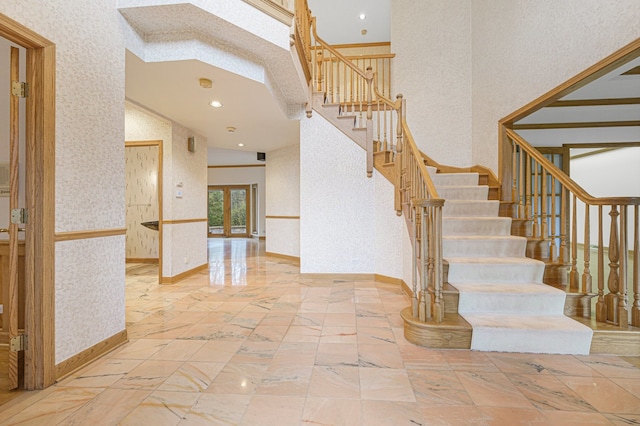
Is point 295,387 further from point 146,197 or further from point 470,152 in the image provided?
point 146,197

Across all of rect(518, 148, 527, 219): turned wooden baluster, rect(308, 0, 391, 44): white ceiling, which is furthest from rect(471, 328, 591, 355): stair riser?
rect(308, 0, 391, 44): white ceiling

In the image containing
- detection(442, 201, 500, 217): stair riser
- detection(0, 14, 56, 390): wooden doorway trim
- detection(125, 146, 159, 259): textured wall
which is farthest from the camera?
detection(125, 146, 159, 259): textured wall

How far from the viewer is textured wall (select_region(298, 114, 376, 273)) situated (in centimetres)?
469

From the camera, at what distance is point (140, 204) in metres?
6.41

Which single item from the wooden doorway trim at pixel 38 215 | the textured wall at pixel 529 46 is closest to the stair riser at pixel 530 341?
the textured wall at pixel 529 46

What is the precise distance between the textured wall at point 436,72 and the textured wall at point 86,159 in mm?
4257

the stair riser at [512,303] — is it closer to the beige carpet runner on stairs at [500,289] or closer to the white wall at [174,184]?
the beige carpet runner on stairs at [500,289]

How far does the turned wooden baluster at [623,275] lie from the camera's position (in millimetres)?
2309

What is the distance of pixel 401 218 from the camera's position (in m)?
4.22

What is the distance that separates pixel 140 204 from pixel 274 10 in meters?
5.11

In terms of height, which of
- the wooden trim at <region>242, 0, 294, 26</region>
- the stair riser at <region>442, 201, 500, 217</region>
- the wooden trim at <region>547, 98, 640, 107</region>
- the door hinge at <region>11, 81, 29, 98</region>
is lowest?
the stair riser at <region>442, 201, 500, 217</region>

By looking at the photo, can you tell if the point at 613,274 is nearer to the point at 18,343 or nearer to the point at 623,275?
the point at 623,275

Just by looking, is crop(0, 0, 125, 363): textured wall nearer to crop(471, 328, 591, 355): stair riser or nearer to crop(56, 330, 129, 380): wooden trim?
crop(56, 330, 129, 380): wooden trim

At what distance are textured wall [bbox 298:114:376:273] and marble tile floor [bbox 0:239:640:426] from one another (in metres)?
1.70
